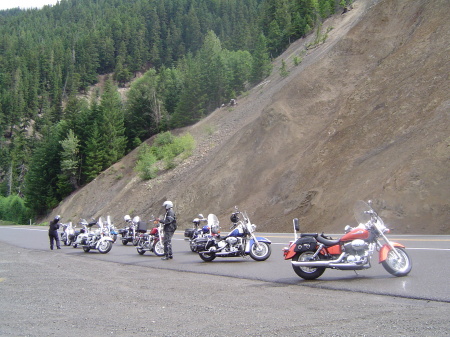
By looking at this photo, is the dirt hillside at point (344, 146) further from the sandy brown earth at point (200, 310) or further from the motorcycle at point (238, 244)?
the sandy brown earth at point (200, 310)

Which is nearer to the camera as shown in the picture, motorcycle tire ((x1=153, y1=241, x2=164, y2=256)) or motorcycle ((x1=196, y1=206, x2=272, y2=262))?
motorcycle ((x1=196, y1=206, x2=272, y2=262))

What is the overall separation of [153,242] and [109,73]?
13338cm

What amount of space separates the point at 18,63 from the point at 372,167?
13123 cm

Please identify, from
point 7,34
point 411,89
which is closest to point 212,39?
point 411,89

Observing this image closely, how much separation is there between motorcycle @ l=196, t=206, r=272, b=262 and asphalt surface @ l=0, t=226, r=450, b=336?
0.35m

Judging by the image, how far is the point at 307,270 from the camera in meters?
10.2

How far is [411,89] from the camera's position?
98.8 ft

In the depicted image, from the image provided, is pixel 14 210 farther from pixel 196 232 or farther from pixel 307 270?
pixel 307 270

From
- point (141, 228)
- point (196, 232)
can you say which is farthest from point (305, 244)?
point (141, 228)

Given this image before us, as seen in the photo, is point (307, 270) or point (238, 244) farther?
point (238, 244)

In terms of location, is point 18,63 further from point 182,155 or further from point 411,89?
point 411,89

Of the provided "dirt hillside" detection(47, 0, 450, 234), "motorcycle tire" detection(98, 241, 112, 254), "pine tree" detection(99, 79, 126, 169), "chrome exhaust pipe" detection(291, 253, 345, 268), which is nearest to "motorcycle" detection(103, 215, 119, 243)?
"motorcycle tire" detection(98, 241, 112, 254)

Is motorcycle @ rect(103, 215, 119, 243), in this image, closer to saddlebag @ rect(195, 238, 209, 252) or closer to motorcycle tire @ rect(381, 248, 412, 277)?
saddlebag @ rect(195, 238, 209, 252)

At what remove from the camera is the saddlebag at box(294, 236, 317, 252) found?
1008cm
